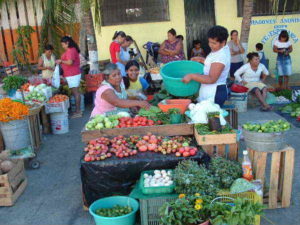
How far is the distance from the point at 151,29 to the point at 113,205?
8.21 m

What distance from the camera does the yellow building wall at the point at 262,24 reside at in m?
11.1

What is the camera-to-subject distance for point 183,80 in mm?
4559

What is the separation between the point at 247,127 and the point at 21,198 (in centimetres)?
307

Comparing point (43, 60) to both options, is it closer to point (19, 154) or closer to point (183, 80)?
point (19, 154)

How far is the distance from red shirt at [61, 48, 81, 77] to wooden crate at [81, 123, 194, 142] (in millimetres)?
3856

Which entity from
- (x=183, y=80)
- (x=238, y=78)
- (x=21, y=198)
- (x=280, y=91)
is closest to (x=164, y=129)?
(x=183, y=80)

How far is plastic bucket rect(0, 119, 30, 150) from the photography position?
546 cm

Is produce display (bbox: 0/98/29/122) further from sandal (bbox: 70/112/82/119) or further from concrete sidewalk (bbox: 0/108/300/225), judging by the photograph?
sandal (bbox: 70/112/82/119)

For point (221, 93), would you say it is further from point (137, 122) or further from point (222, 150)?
point (137, 122)

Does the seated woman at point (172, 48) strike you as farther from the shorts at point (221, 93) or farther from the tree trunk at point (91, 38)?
the shorts at point (221, 93)

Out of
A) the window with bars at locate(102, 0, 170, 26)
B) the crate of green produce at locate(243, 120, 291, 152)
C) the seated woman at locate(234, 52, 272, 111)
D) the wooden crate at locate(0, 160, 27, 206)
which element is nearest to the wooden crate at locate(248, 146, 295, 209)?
the crate of green produce at locate(243, 120, 291, 152)

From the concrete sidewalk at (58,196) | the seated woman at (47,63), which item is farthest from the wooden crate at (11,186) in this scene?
the seated woman at (47,63)

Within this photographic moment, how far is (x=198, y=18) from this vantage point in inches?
440

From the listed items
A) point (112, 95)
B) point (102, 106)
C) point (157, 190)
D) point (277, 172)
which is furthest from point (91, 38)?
point (277, 172)
